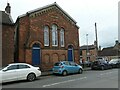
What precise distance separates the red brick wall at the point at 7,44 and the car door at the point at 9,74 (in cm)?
718

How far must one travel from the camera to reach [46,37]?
27.6 m

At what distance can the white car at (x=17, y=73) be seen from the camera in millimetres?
15828

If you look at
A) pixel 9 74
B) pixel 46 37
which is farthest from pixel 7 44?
pixel 9 74

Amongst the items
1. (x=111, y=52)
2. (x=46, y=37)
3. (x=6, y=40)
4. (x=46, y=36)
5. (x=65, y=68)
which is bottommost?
(x=65, y=68)

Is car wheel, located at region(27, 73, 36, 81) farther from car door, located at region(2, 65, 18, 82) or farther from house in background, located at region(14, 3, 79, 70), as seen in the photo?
house in background, located at region(14, 3, 79, 70)

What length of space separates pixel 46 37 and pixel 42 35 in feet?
2.93

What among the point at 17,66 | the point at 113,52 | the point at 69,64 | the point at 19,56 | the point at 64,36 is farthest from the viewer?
the point at 113,52

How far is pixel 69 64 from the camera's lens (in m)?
22.5

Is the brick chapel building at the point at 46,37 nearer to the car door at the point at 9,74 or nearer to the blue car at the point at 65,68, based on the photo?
the blue car at the point at 65,68

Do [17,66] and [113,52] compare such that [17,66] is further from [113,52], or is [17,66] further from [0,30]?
[113,52]

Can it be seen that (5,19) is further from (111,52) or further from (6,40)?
(111,52)

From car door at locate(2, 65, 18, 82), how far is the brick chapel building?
819cm

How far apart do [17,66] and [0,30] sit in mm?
7820

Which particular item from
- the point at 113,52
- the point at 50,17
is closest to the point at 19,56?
the point at 50,17
